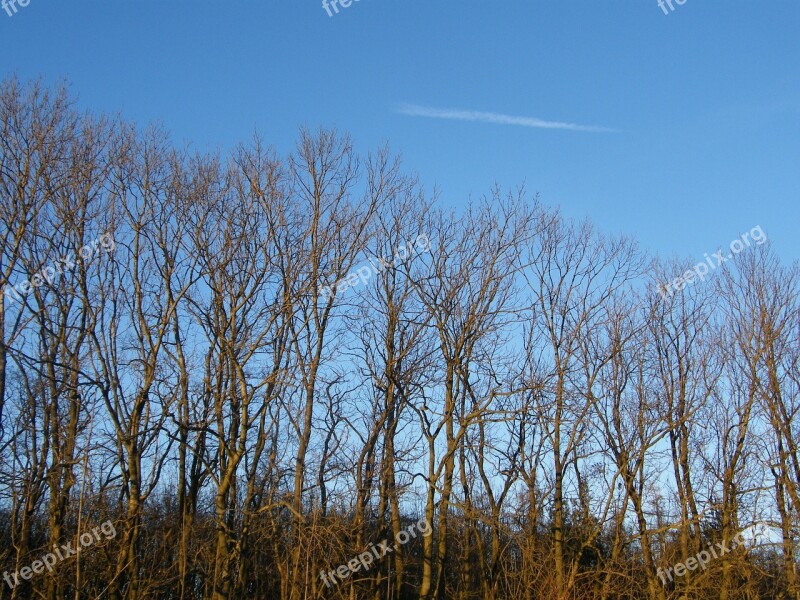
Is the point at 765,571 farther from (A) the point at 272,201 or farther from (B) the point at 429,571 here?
(A) the point at 272,201

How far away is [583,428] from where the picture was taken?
2278 centimetres

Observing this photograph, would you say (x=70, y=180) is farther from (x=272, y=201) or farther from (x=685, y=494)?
(x=685, y=494)

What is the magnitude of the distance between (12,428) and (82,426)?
209 inches

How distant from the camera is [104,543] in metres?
15.7

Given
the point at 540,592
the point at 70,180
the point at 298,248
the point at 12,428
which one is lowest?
the point at 540,592

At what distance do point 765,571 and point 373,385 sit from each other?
1272 centimetres

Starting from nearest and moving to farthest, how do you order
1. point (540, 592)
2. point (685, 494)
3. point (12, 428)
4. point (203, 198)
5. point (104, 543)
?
point (104, 543), point (540, 592), point (203, 198), point (12, 428), point (685, 494)

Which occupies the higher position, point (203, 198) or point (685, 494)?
point (203, 198)

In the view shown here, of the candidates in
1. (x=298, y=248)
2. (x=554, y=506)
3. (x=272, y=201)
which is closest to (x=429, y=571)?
(x=554, y=506)

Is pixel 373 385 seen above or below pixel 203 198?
below

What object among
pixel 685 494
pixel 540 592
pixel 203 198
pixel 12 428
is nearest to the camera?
pixel 540 592

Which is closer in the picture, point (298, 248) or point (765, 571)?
point (298, 248)

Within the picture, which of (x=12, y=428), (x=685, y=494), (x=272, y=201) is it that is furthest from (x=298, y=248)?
(x=685, y=494)

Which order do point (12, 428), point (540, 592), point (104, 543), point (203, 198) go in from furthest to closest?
point (12, 428), point (203, 198), point (540, 592), point (104, 543)
